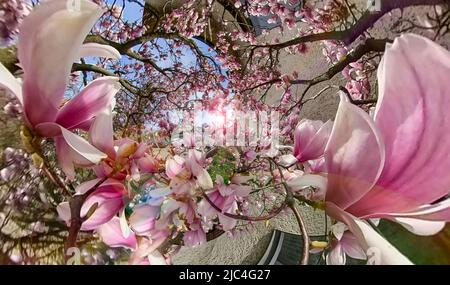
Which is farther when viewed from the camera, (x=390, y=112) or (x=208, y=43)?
(x=208, y=43)

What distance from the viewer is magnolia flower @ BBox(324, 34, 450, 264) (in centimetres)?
109

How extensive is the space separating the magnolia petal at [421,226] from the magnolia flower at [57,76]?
0.65m

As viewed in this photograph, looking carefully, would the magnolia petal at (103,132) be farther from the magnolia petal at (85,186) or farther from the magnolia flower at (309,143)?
the magnolia flower at (309,143)

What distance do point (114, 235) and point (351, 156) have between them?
524 mm

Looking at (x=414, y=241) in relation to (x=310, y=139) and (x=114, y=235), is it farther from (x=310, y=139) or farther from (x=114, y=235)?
(x=114, y=235)

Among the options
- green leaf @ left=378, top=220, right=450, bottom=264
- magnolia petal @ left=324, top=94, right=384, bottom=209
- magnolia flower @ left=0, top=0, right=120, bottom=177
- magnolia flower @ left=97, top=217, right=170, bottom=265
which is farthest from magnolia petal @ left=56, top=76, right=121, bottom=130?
green leaf @ left=378, top=220, right=450, bottom=264

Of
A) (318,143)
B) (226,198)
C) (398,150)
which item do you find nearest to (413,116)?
(398,150)

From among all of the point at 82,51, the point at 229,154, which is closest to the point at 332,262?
the point at 229,154

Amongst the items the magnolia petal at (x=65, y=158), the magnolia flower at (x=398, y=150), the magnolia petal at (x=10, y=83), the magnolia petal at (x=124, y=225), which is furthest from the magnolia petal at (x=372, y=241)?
the magnolia petal at (x=10, y=83)

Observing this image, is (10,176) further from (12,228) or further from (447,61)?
(447,61)

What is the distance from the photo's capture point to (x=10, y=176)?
121cm

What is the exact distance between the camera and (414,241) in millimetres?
1161

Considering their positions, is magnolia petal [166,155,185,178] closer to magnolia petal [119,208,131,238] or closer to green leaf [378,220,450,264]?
magnolia petal [119,208,131,238]

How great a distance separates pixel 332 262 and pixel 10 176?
0.71 metres
